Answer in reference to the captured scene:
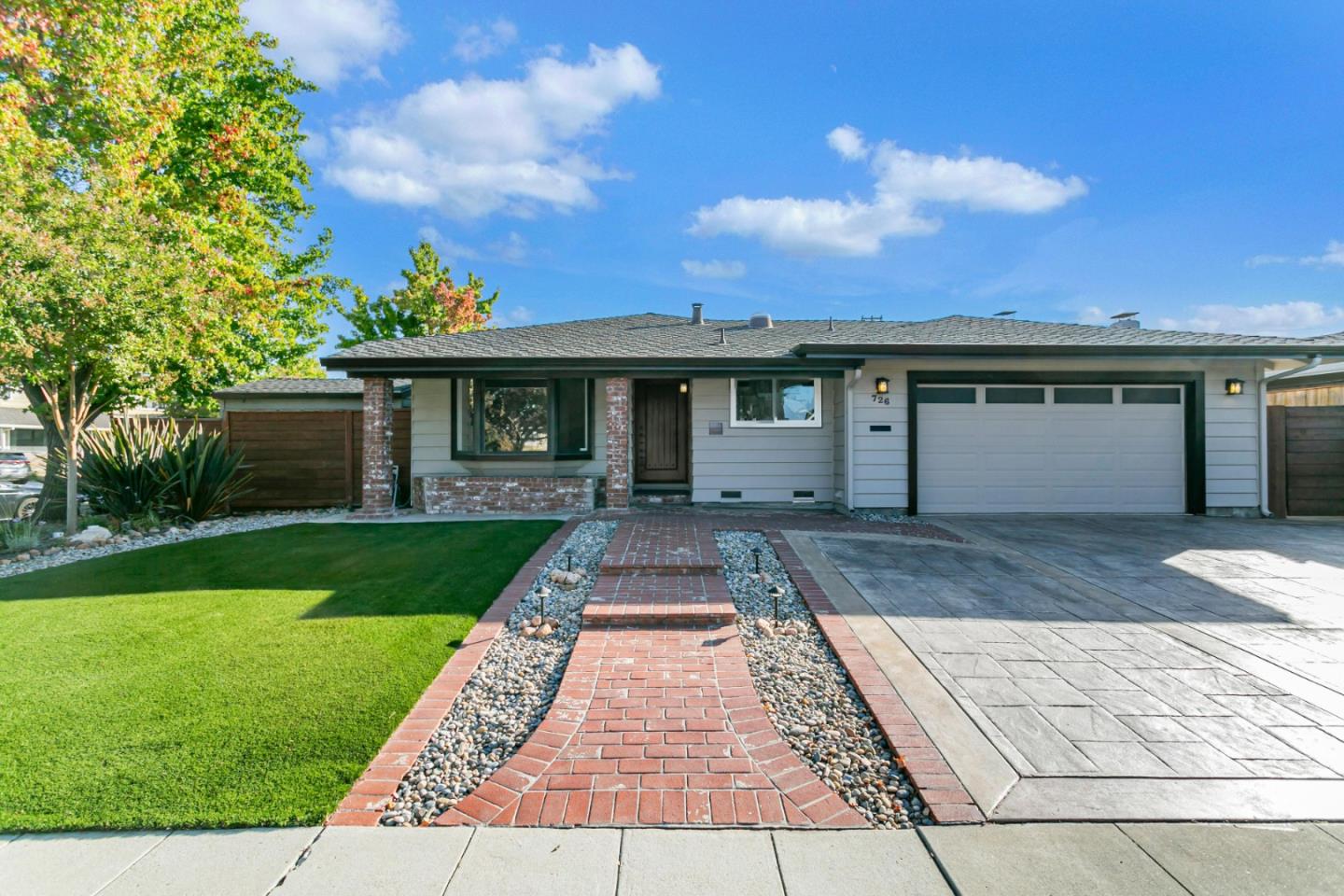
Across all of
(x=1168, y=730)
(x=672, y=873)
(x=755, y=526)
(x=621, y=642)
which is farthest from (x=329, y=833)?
(x=755, y=526)

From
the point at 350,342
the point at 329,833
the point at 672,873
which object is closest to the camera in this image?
the point at 672,873

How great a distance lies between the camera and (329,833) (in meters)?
2.19

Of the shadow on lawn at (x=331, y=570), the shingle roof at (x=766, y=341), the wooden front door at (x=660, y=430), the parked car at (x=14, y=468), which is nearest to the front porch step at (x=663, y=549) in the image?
the shadow on lawn at (x=331, y=570)

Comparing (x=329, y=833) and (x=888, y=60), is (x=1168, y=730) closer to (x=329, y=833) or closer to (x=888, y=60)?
(x=329, y=833)

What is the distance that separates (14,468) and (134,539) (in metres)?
18.2

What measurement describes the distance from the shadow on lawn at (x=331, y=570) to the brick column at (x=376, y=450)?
1487 millimetres

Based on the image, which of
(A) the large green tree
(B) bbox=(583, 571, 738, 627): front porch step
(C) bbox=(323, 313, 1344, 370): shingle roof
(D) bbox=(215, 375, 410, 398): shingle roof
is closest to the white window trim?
(C) bbox=(323, 313, 1344, 370): shingle roof

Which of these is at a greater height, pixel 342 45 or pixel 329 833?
pixel 342 45

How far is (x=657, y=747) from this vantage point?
276cm

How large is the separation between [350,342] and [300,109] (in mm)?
12827

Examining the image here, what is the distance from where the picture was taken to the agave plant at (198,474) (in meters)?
9.20

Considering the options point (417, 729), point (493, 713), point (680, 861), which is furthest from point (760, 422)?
point (680, 861)

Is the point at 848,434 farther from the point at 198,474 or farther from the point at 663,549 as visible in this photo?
the point at 198,474

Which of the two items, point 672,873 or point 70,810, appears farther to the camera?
point 70,810
